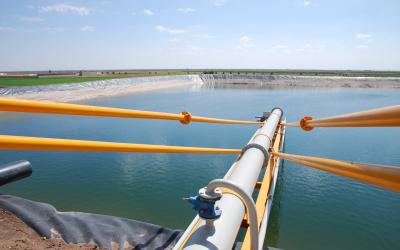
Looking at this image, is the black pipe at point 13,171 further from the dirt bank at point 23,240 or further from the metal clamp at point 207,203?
the dirt bank at point 23,240

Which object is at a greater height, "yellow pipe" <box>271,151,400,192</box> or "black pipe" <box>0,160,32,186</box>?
"yellow pipe" <box>271,151,400,192</box>

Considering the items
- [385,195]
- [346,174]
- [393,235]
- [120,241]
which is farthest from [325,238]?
[346,174]

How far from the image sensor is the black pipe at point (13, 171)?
2061 millimetres

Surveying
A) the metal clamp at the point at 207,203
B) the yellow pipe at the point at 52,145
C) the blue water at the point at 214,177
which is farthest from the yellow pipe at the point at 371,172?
the blue water at the point at 214,177

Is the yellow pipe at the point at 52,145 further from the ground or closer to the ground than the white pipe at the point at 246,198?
further from the ground

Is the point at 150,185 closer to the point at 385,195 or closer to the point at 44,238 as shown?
the point at 44,238

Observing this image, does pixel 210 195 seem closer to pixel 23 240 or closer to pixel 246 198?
pixel 246 198

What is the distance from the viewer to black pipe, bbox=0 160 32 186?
2061mm

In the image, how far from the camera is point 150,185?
812 cm

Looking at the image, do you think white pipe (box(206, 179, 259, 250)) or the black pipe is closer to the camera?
white pipe (box(206, 179, 259, 250))

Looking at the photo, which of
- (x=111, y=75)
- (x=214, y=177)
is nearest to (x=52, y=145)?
(x=214, y=177)

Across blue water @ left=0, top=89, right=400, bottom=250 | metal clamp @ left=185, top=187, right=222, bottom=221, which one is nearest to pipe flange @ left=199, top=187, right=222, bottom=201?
metal clamp @ left=185, top=187, right=222, bottom=221

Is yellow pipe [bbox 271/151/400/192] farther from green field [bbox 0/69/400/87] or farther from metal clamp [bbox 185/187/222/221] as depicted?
green field [bbox 0/69/400/87]

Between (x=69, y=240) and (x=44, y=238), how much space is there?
33 cm
